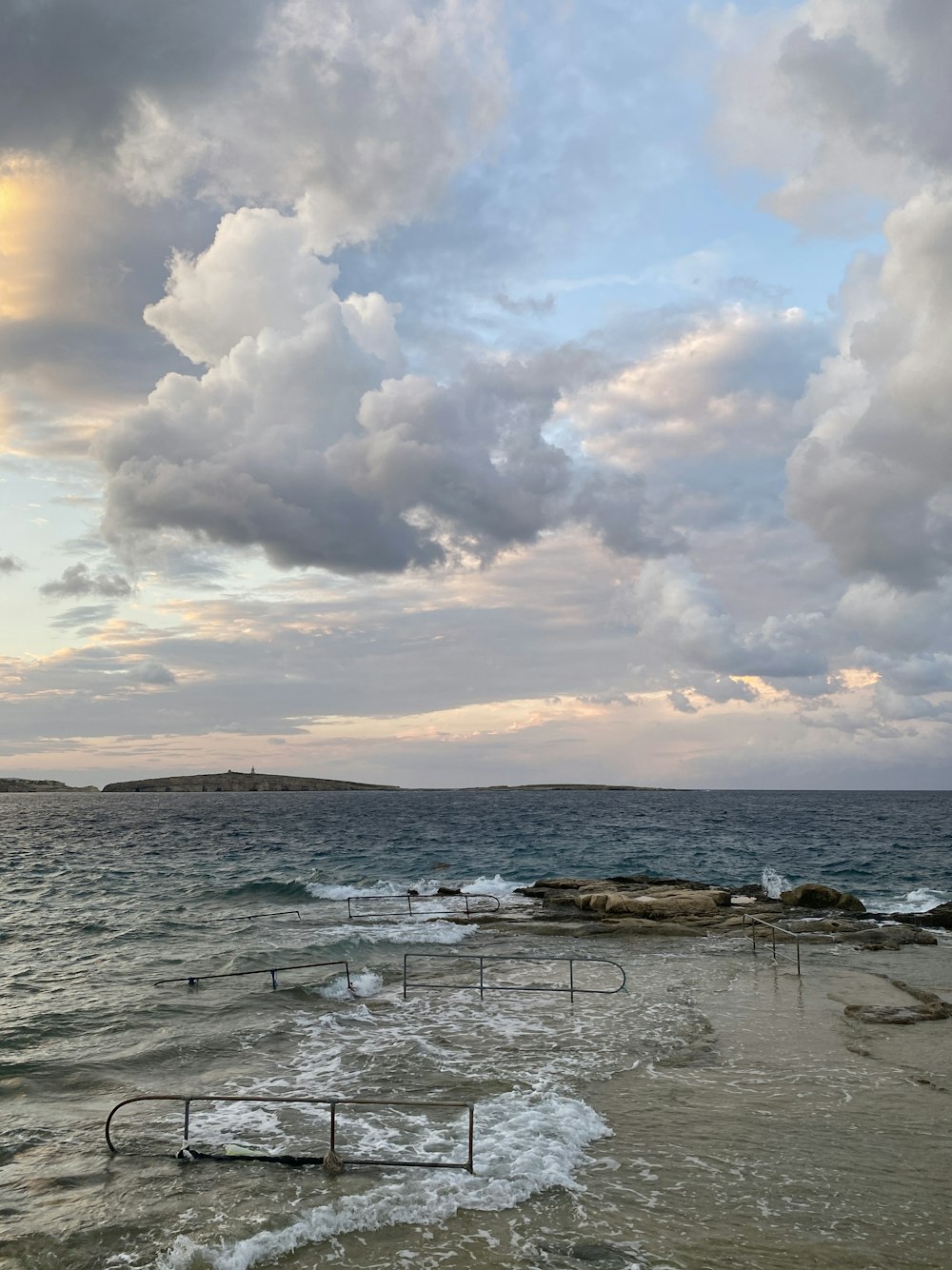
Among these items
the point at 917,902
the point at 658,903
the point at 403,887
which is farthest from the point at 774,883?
the point at 403,887

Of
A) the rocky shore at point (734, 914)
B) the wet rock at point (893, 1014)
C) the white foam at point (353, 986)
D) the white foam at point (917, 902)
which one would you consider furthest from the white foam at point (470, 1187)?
the white foam at point (917, 902)

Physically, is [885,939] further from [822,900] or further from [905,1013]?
[905,1013]

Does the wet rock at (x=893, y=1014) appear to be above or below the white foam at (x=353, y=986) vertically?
above

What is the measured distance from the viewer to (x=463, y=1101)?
47.0 ft

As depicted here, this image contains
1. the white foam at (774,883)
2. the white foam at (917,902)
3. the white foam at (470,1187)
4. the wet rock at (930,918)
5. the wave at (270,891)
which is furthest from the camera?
the white foam at (774,883)

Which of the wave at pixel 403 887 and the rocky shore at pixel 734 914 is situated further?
the wave at pixel 403 887

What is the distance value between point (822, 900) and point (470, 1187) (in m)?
30.2

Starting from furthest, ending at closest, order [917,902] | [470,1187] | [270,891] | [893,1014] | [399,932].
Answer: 1. [270,891]
2. [917,902]
3. [399,932]
4. [893,1014]
5. [470,1187]

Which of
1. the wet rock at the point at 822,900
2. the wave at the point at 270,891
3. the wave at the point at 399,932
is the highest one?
the wet rock at the point at 822,900

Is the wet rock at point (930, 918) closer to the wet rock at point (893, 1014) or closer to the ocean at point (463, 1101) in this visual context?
the ocean at point (463, 1101)

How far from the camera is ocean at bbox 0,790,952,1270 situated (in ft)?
32.7

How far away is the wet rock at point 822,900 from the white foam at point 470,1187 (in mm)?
26622

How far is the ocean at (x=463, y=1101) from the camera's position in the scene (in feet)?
32.7

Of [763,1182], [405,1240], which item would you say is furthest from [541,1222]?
[763,1182]
